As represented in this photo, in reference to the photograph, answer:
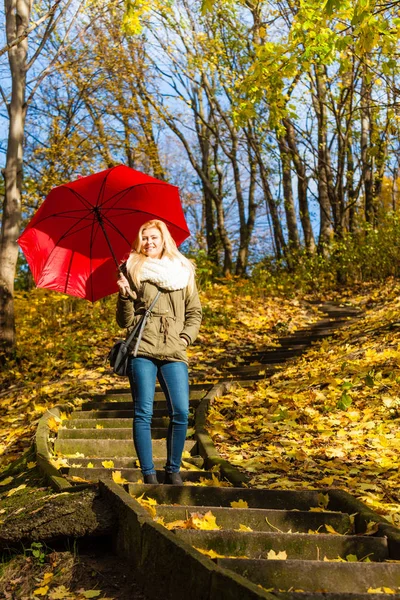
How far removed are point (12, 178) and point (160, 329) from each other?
882 centimetres

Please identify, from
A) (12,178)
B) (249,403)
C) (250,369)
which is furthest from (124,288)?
(12,178)

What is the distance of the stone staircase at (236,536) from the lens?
9.12 ft

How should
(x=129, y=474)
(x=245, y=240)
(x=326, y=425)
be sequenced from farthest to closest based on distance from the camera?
1. (x=245, y=240)
2. (x=326, y=425)
3. (x=129, y=474)

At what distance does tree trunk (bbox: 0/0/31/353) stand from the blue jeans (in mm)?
8361

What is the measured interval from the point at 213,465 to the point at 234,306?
10.3m

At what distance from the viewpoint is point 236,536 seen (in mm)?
3398

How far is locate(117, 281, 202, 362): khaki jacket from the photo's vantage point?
438 centimetres

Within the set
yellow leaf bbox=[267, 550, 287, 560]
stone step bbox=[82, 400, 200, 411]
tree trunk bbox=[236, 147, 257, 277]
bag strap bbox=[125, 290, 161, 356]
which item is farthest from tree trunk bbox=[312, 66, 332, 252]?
yellow leaf bbox=[267, 550, 287, 560]

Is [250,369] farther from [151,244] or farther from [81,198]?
[151,244]

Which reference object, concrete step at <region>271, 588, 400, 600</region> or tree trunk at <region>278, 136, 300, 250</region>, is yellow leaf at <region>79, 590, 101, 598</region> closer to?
concrete step at <region>271, 588, 400, 600</region>

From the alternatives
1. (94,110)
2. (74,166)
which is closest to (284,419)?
(74,166)

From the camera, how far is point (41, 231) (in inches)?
218

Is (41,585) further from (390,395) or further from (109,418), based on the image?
(390,395)

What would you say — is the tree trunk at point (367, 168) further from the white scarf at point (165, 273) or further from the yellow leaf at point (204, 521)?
the yellow leaf at point (204, 521)
